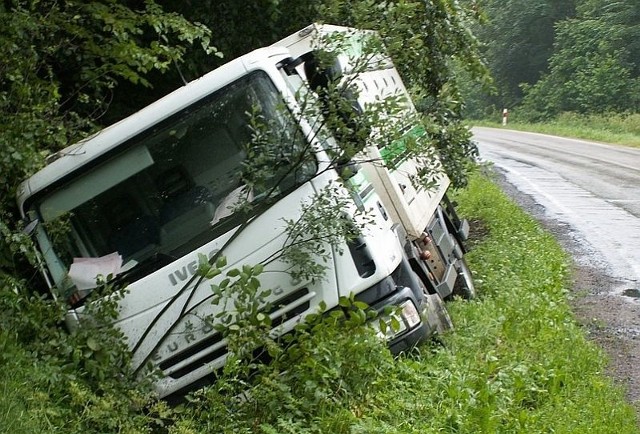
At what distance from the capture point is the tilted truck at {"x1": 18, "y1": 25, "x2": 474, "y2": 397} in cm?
507

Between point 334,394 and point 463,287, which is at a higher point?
point 334,394

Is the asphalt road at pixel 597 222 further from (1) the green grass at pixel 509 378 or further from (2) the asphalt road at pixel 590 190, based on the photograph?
(1) the green grass at pixel 509 378

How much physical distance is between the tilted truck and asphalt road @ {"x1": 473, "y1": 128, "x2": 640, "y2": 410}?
224 centimetres

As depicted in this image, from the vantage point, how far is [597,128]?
118 ft

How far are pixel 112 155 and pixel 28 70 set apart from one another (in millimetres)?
1329

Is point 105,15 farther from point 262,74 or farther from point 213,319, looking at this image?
point 213,319

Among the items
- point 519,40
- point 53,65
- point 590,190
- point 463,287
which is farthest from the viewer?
point 519,40

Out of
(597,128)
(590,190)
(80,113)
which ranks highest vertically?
(80,113)

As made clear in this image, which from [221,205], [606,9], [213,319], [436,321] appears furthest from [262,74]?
[606,9]

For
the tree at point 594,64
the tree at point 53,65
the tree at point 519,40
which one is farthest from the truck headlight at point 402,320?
the tree at point 519,40

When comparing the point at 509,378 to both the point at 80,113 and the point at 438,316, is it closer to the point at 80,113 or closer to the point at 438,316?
the point at 438,316

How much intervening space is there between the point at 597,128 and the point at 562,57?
12102mm

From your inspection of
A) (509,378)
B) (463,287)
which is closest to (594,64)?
(463,287)

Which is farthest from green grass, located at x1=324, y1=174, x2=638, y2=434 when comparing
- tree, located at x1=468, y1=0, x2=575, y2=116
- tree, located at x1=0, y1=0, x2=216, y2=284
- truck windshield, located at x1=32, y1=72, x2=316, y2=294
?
tree, located at x1=468, y1=0, x2=575, y2=116
